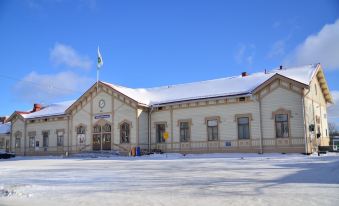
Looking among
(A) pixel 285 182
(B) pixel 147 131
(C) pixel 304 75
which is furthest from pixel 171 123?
(A) pixel 285 182

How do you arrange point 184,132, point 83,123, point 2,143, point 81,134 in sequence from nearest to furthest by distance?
point 184,132 → point 83,123 → point 81,134 → point 2,143

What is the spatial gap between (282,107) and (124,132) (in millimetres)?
14150

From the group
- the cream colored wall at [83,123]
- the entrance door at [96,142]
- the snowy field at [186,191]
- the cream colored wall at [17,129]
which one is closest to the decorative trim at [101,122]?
the cream colored wall at [83,123]

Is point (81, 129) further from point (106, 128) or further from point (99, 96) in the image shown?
point (99, 96)

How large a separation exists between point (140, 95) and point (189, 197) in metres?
26.9

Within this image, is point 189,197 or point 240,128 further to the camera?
point 240,128

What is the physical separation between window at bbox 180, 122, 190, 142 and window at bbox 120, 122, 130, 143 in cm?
501

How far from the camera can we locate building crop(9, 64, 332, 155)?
26172 mm

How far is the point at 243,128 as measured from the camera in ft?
91.8

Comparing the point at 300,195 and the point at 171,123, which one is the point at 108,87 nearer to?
the point at 171,123

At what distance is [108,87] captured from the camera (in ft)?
112

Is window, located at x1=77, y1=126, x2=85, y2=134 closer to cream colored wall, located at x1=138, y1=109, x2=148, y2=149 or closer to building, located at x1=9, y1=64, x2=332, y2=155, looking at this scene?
building, located at x1=9, y1=64, x2=332, y2=155

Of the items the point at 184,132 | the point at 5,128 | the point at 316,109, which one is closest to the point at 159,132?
the point at 184,132

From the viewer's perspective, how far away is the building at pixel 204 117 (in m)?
26.2
